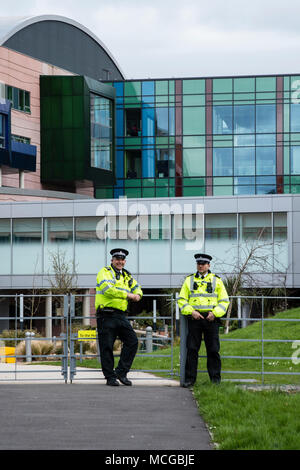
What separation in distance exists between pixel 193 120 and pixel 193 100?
136 centimetres

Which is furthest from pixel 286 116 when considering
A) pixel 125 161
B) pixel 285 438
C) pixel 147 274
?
pixel 285 438

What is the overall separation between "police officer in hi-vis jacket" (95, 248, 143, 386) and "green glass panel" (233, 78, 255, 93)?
52623 mm

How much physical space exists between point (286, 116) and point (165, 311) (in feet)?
96.5

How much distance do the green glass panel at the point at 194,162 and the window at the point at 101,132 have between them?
679 centimetres

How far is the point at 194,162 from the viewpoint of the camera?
218 ft

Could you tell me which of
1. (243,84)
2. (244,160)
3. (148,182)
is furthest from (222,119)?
(148,182)

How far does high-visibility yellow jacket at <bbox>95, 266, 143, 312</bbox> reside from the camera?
13477mm

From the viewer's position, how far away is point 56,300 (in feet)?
139

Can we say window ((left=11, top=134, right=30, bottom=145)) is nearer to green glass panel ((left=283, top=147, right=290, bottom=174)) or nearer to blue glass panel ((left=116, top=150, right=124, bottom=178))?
blue glass panel ((left=116, top=150, right=124, bottom=178))

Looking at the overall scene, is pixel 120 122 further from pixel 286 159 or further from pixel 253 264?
pixel 253 264

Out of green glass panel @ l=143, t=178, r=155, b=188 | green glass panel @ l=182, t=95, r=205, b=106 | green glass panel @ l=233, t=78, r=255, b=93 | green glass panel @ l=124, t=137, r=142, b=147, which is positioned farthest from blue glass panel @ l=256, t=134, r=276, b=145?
green glass panel @ l=124, t=137, r=142, b=147

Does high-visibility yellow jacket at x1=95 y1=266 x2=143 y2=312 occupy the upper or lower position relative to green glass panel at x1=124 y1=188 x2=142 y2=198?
lower

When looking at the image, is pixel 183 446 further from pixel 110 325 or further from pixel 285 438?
pixel 110 325

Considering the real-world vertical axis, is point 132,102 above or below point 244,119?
above
